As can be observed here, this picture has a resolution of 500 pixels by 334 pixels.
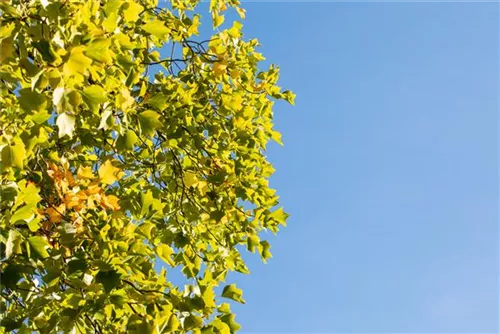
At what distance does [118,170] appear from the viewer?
4.29 meters

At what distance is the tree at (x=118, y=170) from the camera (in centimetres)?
305

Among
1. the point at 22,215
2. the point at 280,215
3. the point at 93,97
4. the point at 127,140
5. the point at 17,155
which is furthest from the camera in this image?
the point at 280,215

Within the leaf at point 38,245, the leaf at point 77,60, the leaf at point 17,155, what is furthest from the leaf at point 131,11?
the leaf at point 38,245

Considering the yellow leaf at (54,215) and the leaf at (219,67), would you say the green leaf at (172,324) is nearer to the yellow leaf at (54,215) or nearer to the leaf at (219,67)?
the yellow leaf at (54,215)

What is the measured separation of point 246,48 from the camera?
24.2 feet

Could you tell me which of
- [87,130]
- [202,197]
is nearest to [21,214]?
[87,130]

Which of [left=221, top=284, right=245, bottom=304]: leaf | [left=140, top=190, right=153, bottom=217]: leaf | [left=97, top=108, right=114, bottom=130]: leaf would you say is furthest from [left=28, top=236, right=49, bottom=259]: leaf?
[left=221, top=284, right=245, bottom=304]: leaf

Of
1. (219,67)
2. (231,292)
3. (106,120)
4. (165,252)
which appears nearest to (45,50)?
(106,120)

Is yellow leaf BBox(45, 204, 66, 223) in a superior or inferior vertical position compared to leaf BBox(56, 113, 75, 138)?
superior

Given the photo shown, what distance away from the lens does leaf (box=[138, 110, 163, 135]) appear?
355 cm

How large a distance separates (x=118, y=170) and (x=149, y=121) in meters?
0.86

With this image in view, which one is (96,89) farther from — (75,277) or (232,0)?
(232,0)

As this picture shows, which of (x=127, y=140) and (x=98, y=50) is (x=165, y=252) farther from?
(x=98, y=50)

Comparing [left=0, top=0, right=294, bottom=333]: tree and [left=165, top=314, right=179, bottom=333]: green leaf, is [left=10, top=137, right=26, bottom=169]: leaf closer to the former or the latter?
[left=0, top=0, right=294, bottom=333]: tree
